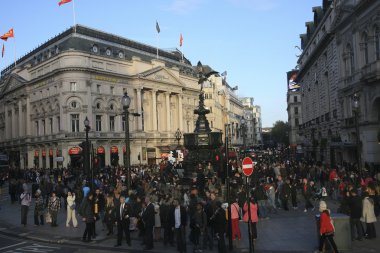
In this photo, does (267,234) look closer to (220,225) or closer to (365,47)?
(220,225)

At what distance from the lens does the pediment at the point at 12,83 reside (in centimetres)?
7512

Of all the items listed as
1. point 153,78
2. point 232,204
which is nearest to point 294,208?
point 232,204

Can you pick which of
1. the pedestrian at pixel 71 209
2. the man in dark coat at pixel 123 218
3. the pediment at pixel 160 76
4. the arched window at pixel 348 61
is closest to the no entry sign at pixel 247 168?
the man in dark coat at pixel 123 218

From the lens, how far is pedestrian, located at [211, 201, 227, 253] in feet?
42.4

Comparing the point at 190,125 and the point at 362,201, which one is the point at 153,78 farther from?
the point at 362,201

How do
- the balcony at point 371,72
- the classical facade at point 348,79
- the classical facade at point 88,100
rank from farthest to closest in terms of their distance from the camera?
1. the classical facade at point 88,100
2. the classical facade at point 348,79
3. the balcony at point 371,72

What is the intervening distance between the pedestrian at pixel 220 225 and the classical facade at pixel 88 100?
53117 mm

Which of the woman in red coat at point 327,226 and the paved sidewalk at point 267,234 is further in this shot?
the paved sidewalk at point 267,234

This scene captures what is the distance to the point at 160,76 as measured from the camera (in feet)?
257

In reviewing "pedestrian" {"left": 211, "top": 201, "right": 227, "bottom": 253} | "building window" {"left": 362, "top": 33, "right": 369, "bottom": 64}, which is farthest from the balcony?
"pedestrian" {"left": 211, "top": 201, "right": 227, "bottom": 253}

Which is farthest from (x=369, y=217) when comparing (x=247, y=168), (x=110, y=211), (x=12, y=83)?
(x=12, y=83)

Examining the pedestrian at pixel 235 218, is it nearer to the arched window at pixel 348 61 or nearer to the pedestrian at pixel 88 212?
the pedestrian at pixel 88 212

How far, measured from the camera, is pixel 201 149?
29125 millimetres

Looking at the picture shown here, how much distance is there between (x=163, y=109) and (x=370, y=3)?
51317 mm
